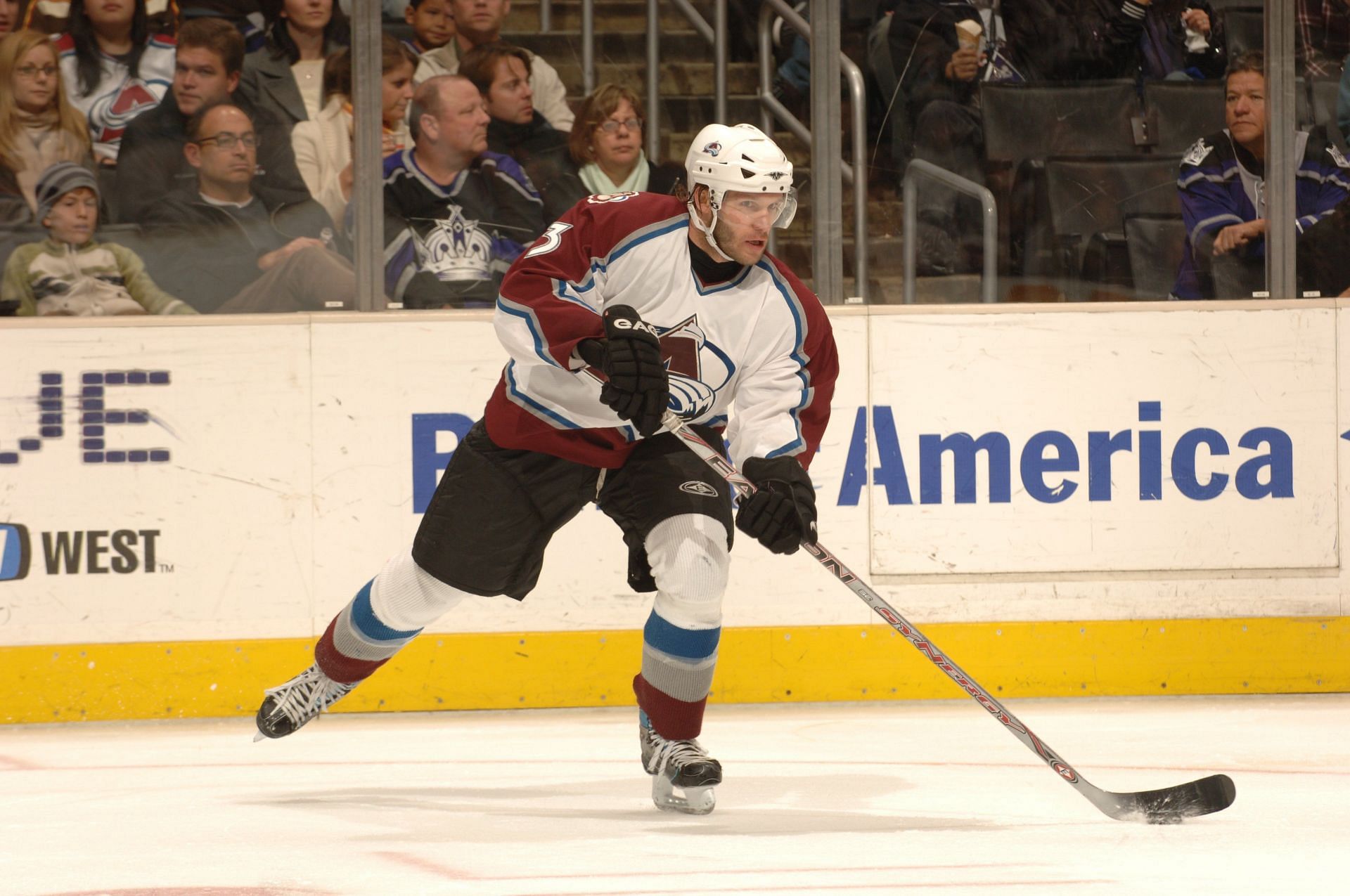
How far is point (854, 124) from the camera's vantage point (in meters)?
4.43

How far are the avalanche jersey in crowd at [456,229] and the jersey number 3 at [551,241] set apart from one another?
1.23m

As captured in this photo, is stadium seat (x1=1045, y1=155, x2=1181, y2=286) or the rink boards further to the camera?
stadium seat (x1=1045, y1=155, x2=1181, y2=286)

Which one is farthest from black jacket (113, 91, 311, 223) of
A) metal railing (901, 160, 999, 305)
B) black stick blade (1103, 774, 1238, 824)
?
black stick blade (1103, 774, 1238, 824)

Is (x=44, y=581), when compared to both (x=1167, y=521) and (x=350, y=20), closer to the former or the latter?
(x=350, y=20)

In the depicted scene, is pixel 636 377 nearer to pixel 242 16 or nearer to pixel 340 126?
pixel 340 126

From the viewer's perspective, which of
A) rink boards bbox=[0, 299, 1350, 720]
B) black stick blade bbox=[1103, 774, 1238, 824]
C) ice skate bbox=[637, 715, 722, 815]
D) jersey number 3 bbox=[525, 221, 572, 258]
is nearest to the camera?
black stick blade bbox=[1103, 774, 1238, 824]

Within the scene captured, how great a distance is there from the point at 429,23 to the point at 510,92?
0.84 ft

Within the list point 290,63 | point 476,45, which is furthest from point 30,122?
point 476,45

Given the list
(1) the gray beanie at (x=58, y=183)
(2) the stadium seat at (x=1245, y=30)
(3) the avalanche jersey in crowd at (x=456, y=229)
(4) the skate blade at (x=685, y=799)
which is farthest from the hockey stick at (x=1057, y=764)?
(2) the stadium seat at (x=1245, y=30)

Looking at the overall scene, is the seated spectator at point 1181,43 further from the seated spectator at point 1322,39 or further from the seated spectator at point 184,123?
the seated spectator at point 184,123

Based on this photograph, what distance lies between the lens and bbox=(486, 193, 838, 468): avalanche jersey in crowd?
3.04 meters

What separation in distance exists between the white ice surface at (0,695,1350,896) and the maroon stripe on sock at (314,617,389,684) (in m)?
0.22

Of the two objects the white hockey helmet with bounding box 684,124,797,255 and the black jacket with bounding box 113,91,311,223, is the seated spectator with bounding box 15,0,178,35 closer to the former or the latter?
the black jacket with bounding box 113,91,311,223

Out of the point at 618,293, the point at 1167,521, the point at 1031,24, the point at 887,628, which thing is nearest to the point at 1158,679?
the point at 1167,521
